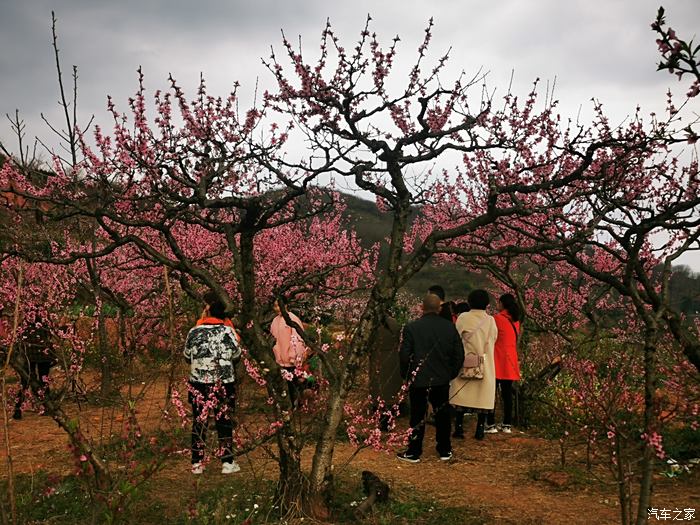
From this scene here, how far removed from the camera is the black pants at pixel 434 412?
6.44m

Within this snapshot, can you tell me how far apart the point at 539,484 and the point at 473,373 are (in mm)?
1569

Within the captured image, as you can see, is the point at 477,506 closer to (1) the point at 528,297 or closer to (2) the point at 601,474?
(2) the point at 601,474

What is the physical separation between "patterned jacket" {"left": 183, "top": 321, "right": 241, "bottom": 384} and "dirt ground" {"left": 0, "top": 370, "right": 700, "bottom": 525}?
63cm

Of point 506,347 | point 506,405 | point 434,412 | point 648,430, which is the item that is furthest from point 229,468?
point 648,430

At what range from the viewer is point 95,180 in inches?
253

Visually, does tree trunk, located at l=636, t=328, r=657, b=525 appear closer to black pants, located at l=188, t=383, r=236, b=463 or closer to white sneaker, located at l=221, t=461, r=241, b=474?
black pants, located at l=188, t=383, r=236, b=463

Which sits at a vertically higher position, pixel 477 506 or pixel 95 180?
pixel 95 180

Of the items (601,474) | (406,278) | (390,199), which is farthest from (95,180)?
(601,474)

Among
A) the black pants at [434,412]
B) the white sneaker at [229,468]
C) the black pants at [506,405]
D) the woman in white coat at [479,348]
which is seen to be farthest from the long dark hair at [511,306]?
the white sneaker at [229,468]

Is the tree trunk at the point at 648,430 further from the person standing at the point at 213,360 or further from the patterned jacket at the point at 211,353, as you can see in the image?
the patterned jacket at the point at 211,353

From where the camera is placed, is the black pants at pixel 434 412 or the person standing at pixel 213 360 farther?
the black pants at pixel 434 412

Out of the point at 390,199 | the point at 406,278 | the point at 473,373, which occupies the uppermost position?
the point at 390,199

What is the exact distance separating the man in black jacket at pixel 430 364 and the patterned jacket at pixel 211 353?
1908mm

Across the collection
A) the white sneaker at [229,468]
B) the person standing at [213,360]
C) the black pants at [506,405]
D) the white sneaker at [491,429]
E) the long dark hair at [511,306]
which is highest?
the long dark hair at [511,306]
